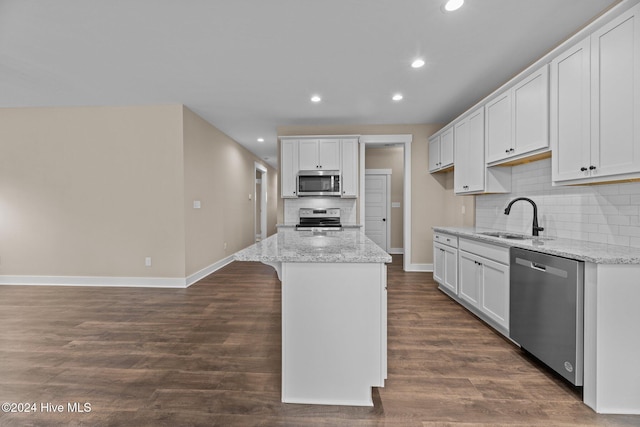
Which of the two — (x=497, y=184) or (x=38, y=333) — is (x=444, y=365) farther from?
(x=38, y=333)

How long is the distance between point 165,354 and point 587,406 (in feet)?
9.31

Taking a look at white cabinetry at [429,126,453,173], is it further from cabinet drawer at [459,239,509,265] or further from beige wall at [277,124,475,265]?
cabinet drawer at [459,239,509,265]

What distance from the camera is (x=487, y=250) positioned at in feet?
8.48

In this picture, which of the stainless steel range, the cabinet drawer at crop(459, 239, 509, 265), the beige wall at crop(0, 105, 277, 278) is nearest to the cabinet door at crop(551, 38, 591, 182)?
the cabinet drawer at crop(459, 239, 509, 265)

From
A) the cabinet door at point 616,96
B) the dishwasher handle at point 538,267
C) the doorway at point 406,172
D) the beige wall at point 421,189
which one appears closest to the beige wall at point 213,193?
the beige wall at point 421,189

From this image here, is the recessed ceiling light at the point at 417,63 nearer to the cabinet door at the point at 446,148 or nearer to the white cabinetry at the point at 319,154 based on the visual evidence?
the cabinet door at the point at 446,148

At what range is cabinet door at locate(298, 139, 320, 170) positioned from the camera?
15.6ft

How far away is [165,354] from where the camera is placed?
2.17 metres

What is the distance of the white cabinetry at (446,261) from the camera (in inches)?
128

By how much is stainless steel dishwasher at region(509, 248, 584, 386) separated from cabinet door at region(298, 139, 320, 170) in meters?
3.26

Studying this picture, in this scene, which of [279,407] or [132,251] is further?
[132,251]

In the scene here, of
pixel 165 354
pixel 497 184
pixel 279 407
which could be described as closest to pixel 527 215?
pixel 497 184

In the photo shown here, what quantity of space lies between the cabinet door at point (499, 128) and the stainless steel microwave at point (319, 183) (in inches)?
89.9

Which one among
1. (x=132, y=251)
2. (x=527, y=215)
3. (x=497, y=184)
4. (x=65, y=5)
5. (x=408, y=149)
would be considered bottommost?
(x=132, y=251)
